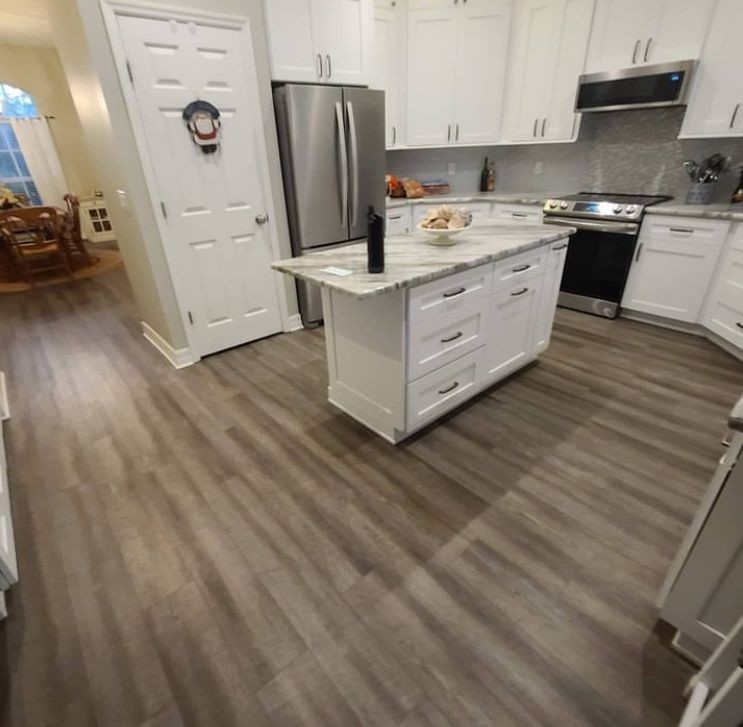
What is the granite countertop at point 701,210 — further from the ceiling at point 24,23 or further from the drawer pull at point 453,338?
the ceiling at point 24,23

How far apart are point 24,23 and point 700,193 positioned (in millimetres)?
7373

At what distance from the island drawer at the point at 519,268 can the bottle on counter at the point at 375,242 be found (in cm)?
70

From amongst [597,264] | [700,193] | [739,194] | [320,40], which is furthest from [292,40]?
[739,194]

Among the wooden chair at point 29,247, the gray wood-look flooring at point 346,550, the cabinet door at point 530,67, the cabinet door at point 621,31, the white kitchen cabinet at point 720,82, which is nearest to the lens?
the gray wood-look flooring at point 346,550

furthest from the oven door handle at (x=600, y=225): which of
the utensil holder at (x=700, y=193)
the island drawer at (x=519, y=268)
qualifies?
the island drawer at (x=519, y=268)

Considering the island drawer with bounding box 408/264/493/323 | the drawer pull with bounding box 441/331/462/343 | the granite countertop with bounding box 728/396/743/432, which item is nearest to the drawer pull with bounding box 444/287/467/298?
the island drawer with bounding box 408/264/493/323

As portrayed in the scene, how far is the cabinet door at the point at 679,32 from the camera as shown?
2.74 metres

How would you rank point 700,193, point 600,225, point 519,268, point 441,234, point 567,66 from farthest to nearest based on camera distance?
point 567,66, point 600,225, point 700,193, point 519,268, point 441,234

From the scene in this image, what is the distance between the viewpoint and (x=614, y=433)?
2.16 m

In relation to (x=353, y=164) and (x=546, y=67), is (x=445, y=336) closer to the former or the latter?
(x=353, y=164)

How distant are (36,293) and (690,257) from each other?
21.4 ft

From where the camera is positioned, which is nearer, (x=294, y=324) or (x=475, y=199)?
(x=294, y=324)

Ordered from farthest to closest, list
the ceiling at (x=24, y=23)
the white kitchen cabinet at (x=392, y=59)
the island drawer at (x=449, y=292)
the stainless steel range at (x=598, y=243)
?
Answer: 1. the ceiling at (x=24, y=23)
2. the white kitchen cabinet at (x=392, y=59)
3. the stainless steel range at (x=598, y=243)
4. the island drawer at (x=449, y=292)

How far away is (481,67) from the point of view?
12.4 ft
